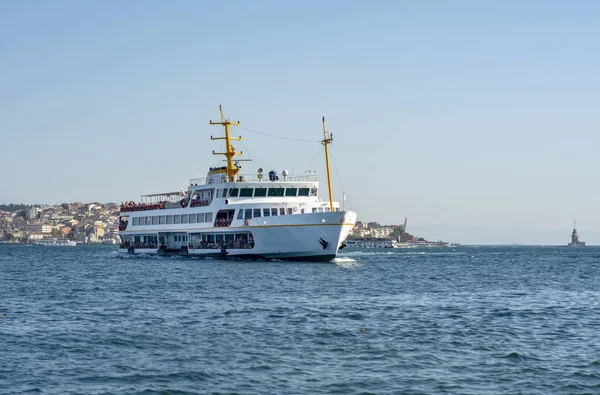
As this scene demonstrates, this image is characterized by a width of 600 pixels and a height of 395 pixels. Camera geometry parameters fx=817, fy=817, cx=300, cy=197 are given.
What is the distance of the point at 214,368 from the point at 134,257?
66.7 metres

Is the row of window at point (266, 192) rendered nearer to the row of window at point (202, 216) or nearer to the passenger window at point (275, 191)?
the passenger window at point (275, 191)

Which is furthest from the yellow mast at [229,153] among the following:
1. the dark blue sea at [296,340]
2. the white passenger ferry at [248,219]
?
the dark blue sea at [296,340]

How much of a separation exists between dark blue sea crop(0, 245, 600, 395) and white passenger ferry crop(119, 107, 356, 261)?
60.4 feet

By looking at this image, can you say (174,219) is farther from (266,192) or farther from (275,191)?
(275,191)

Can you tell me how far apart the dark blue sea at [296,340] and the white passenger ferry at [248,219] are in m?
18.4

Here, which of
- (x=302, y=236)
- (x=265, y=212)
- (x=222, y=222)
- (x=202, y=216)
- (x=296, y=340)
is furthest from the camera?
(x=202, y=216)

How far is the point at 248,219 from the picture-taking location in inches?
2589

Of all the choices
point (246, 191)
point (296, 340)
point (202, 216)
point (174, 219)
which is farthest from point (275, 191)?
point (296, 340)

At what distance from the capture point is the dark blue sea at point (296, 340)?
18.8 metres

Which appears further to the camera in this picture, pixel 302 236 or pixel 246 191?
pixel 246 191

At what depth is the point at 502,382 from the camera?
18891 millimetres

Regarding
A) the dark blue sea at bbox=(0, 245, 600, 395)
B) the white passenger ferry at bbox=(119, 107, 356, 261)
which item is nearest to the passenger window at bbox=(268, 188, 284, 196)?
the white passenger ferry at bbox=(119, 107, 356, 261)

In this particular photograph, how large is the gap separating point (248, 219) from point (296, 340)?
4186 cm

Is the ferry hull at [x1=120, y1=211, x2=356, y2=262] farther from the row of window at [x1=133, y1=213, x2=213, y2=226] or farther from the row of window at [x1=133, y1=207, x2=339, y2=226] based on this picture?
the row of window at [x1=133, y1=213, x2=213, y2=226]
